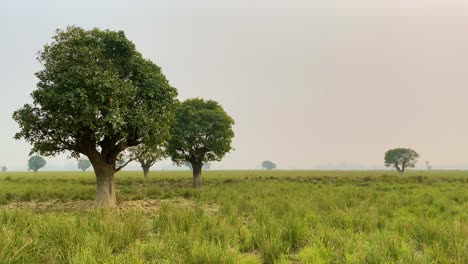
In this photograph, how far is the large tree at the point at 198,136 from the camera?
3378cm

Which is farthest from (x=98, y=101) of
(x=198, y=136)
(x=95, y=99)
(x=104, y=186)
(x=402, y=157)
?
(x=402, y=157)

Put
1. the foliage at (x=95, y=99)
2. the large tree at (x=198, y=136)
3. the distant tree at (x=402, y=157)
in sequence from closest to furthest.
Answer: the foliage at (x=95, y=99) < the large tree at (x=198, y=136) < the distant tree at (x=402, y=157)

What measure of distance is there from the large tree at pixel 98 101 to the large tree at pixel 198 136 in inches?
524

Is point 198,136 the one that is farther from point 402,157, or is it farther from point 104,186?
point 402,157

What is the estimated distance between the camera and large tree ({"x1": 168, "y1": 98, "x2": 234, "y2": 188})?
33.8m

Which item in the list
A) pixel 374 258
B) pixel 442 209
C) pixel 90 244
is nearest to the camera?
pixel 374 258

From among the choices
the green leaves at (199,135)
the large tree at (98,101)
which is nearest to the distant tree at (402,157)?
the green leaves at (199,135)

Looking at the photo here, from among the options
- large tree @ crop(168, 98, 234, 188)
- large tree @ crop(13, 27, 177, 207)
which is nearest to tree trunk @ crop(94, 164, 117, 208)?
large tree @ crop(13, 27, 177, 207)

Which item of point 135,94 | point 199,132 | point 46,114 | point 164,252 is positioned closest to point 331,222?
point 164,252

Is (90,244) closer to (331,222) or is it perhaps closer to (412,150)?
(331,222)

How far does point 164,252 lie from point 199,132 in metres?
27.7

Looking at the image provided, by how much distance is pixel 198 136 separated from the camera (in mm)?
34250

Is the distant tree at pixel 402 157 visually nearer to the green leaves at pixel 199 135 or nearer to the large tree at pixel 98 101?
the green leaves at pixel 199 135

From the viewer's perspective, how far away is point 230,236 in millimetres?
8469
